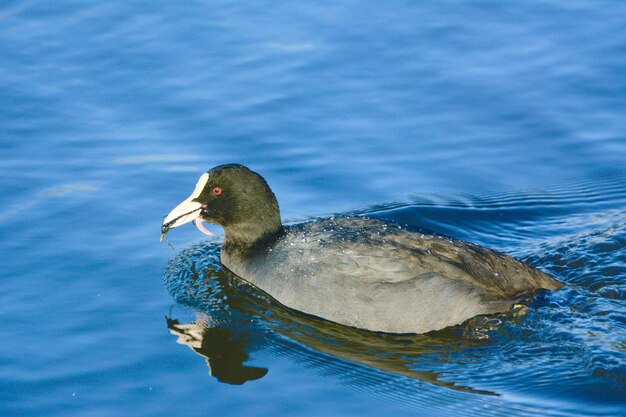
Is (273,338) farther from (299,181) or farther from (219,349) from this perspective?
(299,181)

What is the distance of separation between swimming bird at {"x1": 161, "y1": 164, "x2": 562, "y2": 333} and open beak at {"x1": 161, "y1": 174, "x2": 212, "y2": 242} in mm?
48

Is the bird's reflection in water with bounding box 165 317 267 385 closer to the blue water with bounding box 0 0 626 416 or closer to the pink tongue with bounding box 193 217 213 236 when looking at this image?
the blue water with bounding box 0 0 626 416

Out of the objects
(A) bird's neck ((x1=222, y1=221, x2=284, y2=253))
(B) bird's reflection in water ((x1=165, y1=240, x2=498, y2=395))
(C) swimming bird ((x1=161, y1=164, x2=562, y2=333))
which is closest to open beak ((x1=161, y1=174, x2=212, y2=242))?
(C) swimming bird ((x1=161, y1=164, x2=562, y2=333))

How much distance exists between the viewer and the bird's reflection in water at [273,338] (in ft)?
25.9

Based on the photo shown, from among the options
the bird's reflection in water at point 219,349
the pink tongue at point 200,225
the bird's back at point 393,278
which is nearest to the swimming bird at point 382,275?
the bird's back at point 393,278

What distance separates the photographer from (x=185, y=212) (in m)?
9.38

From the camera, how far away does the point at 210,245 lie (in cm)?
1008

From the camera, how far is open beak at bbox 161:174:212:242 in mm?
9336

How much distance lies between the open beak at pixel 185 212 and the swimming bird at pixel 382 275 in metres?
0.05

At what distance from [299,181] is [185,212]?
167 centimetres

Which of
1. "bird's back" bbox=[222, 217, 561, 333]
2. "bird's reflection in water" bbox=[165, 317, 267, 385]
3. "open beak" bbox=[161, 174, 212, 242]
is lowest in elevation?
"bird's reflection in water" bbox=[165, 317, 267, 385]

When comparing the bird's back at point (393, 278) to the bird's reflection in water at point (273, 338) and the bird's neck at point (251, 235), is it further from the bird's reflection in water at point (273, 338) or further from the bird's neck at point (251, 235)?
the bird's neck at point (251, 235)

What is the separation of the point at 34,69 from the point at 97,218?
10.8ft

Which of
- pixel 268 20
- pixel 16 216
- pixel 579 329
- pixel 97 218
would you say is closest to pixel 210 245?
pixel 97 218
